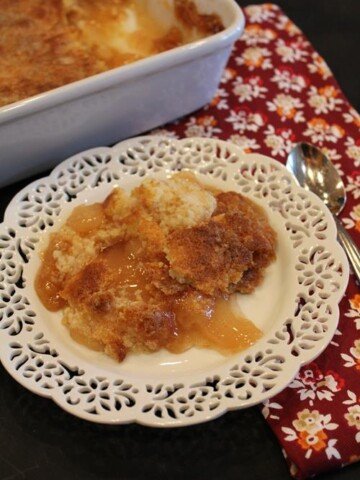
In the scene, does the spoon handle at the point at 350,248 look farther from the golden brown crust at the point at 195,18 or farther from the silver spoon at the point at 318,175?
the golden brown crust at the point at 195,18

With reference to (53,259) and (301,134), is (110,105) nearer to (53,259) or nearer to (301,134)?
(53,259)

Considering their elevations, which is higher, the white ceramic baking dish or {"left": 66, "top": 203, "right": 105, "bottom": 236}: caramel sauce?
the white ceramic baking dish

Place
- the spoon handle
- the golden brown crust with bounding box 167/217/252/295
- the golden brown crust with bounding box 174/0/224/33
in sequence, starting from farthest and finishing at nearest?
the golden brown crust with bounding box 174/0/224/33 < the spoon handle < the golden brown crust with bounding box 167/217/252/295

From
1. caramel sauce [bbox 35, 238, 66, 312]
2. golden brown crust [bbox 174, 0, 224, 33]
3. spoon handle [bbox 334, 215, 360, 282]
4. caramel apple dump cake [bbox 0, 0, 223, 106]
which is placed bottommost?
caramel sauce [bbox 35, 238, 66, 312]

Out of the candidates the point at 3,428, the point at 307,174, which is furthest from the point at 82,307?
the point at 307,174

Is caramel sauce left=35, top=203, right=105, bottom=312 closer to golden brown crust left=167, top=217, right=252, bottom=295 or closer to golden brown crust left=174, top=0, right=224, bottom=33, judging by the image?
golden brown crust left=167, top=217, right=252, bottom=295

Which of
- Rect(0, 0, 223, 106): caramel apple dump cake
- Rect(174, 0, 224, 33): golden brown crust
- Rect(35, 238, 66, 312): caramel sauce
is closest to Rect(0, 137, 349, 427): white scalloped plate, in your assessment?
Rect(35, 238, 66, 312): caramel sauce

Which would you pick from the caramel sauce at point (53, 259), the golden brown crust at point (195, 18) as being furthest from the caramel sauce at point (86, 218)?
the golden brown crust at point (195, 18)

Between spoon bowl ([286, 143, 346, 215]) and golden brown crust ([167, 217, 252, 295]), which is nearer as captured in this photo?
golden brown crust ([167, 217, 252, 295])
